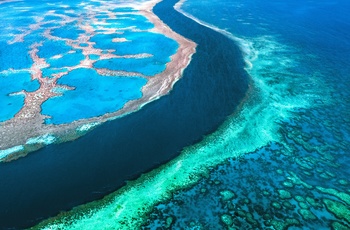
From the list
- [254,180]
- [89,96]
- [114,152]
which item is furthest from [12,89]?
[254,180]

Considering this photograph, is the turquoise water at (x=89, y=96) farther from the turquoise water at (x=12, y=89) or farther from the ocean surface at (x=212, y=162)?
the ocean surface at (x=212, y=162)

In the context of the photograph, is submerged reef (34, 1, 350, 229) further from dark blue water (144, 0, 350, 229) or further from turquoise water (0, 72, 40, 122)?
turquoise water (0, 72, 40, 122)

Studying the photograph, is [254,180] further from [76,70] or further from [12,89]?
[12,89]

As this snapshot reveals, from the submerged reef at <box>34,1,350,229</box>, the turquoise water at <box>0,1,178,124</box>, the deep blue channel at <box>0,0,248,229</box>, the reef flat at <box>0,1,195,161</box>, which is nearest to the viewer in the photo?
the submerged reef at <box>34,1,350,229</box>

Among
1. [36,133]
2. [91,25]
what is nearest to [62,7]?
[91,25]

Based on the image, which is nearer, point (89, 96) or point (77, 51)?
point (89, 96)

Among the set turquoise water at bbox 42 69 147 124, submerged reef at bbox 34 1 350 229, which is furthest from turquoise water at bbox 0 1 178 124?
submerged reef at bbox 34 1 350 229

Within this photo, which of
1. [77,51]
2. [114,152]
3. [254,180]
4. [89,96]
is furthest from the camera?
[77,51]

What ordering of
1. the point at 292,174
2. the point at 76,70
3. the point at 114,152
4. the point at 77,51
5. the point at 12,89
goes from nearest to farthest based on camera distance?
the point at 292,174
the point at 114,152
the point at 12,89
the point at 76,70
the point at 77,51

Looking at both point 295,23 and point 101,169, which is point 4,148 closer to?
point 101,169
